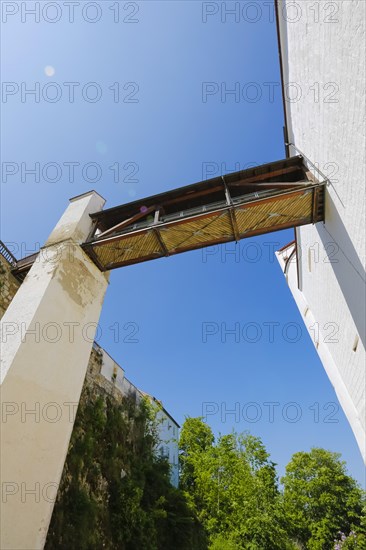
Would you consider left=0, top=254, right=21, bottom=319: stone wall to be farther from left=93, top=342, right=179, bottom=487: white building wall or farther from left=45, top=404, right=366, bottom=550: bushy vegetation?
left=93, top=342, right=179, bottom=487: white building wall

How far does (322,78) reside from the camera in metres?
4.07

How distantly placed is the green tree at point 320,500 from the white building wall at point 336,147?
2030cm

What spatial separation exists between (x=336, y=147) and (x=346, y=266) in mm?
1790

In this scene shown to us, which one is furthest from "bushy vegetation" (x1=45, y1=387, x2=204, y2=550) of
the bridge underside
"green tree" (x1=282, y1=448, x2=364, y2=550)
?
"green tree" (x1=282, y1=448, x2=364, y2=550)

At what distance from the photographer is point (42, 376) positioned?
12.0 ft

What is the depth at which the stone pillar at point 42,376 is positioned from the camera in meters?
3.00

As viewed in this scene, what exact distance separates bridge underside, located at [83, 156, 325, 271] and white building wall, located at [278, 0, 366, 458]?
44cm

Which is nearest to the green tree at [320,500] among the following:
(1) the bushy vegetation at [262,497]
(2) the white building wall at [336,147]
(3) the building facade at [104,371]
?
(1) the bushy vegetation at [262,497]

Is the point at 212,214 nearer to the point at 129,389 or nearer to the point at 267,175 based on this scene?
the point at 267,175

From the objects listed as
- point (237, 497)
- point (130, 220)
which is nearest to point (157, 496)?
point (237, 497)

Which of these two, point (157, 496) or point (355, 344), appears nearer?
point (355, 344)

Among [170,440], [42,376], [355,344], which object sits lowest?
[42,376]

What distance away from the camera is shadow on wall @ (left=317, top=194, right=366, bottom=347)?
3983 millimetres

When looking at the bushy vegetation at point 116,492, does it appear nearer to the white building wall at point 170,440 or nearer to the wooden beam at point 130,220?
the white building wall at point 170,440
